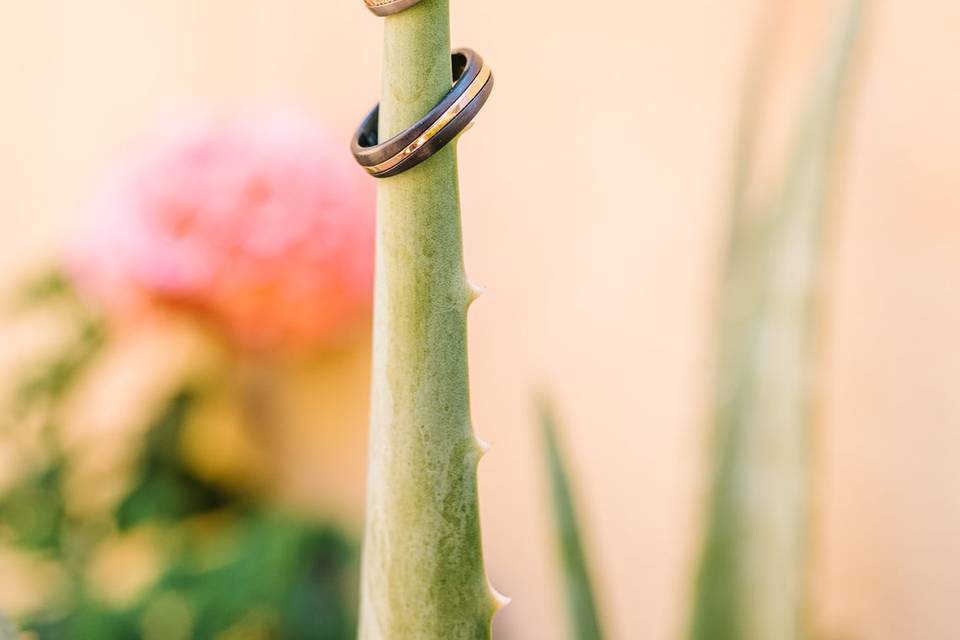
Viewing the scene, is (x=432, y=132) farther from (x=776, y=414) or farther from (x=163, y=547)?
(x=163, y=547)

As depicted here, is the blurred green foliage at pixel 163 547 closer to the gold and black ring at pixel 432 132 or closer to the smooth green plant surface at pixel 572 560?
the smooth green plant surface at pixel 572 560

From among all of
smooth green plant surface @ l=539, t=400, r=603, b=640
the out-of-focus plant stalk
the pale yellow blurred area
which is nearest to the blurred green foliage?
the pale yellow blurred area

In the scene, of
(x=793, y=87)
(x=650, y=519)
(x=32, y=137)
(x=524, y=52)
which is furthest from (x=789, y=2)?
(x=32, y=137)

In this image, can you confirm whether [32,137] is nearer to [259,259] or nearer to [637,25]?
[259,259]

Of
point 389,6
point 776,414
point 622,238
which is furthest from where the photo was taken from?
point 622,238

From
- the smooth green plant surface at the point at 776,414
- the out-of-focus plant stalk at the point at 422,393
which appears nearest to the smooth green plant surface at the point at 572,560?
the smooth green plant surface at the point at 776,414

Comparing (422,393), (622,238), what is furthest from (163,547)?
(422,393)

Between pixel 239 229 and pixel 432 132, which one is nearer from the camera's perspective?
pixel 432 132
